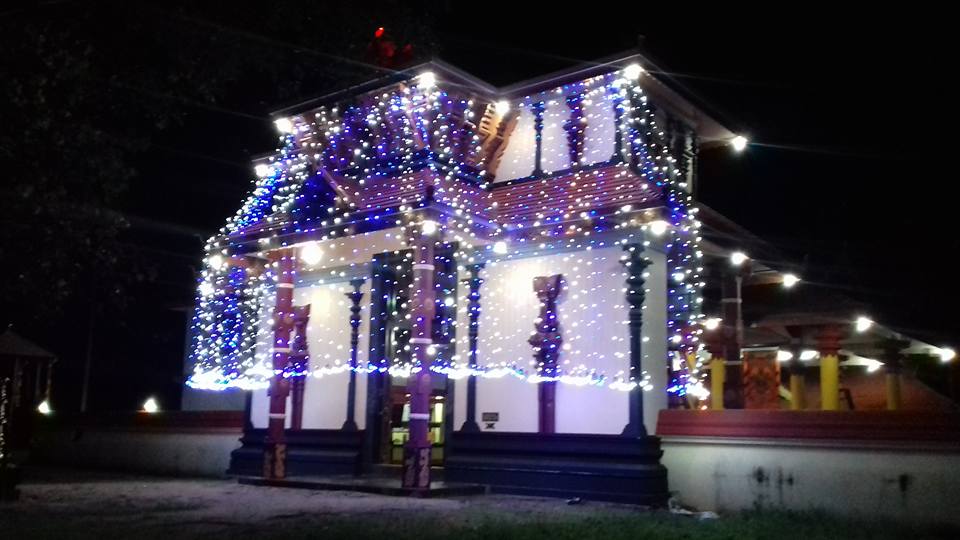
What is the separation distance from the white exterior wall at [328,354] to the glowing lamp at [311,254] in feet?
3.73

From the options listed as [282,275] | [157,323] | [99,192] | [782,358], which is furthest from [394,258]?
[157,323]

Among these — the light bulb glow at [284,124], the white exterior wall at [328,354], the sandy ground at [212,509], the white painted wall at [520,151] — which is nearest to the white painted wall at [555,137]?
the white painted wall at [520,151]

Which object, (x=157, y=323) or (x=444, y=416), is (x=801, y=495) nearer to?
(x=444, y=416)

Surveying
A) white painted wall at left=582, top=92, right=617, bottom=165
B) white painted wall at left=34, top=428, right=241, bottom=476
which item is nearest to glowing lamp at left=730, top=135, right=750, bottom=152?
white painted wall at left=582, top=92, right=617, bottom=165

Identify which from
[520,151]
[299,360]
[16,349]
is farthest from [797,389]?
[16,349]

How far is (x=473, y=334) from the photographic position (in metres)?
14.5

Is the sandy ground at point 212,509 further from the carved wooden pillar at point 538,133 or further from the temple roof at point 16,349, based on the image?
the temple roof at point 16,349

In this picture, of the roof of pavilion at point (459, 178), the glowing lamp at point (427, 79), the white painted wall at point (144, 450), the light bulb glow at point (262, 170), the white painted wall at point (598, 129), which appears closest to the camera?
the roof of pavilion at point (459, 178)

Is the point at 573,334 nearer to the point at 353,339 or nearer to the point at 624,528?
the point at 353,339

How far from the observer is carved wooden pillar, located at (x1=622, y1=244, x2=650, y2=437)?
1253 cm

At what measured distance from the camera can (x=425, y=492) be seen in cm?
1222

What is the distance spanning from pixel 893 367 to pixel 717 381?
17.8ft

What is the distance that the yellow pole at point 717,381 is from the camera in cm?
2011

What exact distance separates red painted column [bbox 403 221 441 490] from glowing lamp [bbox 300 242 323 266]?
2327 mm
